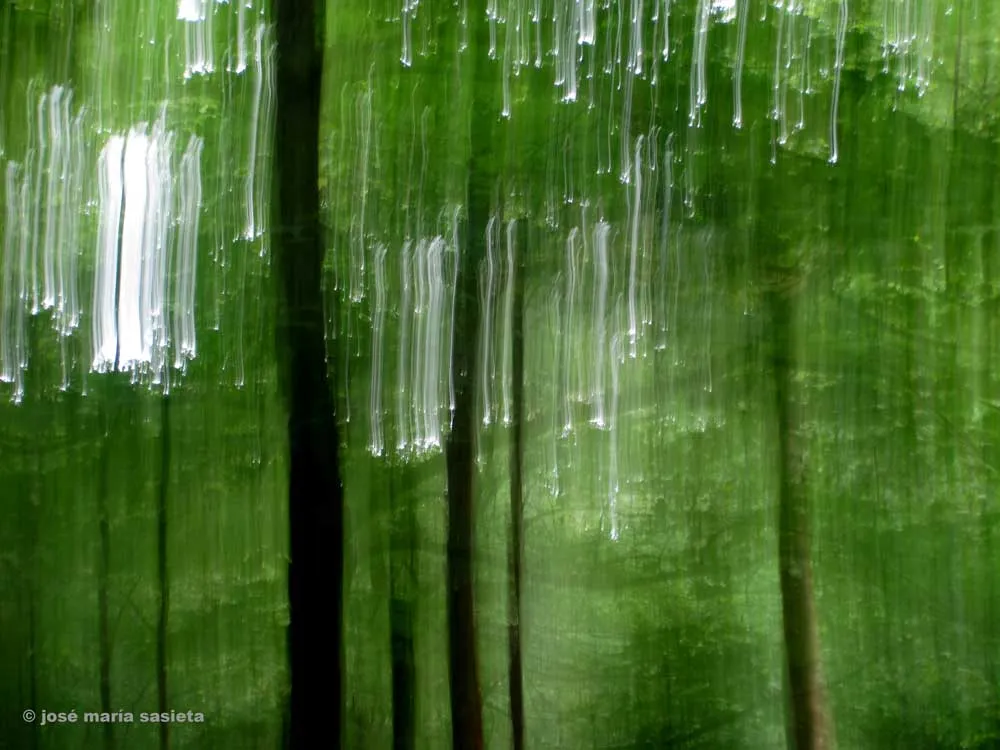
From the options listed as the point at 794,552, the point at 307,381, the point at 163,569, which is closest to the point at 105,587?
the point at 163,569

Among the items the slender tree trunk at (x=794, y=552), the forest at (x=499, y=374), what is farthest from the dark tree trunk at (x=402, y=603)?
the slender tree trunk at (x=794, y=552)

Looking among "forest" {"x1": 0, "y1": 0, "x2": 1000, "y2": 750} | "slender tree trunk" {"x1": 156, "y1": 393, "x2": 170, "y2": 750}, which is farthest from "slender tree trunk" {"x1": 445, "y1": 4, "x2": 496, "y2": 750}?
"slender tree trunk" {"x1": 156, "y1": 393, "x2": 170, "y2": 750}

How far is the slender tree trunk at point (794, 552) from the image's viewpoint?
639mm

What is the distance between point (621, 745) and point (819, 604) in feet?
0.68

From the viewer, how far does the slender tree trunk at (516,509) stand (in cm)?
65

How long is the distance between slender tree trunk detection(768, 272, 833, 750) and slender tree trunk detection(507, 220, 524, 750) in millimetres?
214

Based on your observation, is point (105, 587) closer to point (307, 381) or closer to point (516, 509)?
point (307, 381)

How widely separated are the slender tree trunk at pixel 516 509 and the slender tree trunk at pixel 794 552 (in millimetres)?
214

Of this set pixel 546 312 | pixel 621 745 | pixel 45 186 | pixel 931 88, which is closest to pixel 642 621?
pixel 621 745

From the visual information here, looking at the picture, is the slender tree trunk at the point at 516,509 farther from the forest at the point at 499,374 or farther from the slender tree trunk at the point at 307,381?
the slender tree trunk at the point at 307,381

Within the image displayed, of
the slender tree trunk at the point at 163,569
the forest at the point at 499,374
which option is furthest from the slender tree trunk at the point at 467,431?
the slender tree trunk at the point at 163,569

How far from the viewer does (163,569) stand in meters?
0.68

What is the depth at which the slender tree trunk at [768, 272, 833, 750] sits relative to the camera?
2.10ft

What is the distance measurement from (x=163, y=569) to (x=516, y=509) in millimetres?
321
